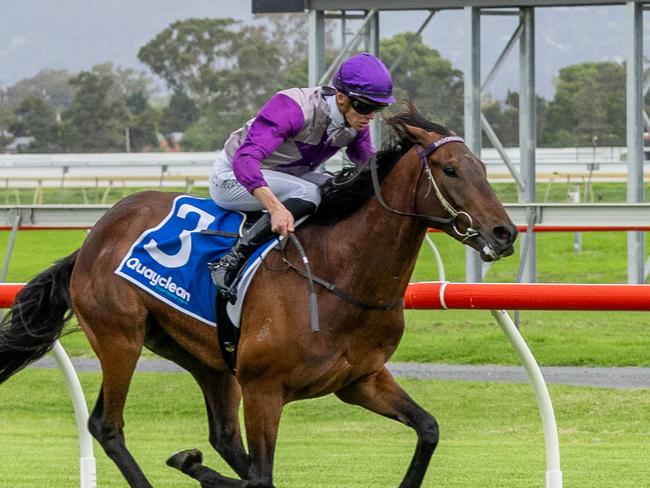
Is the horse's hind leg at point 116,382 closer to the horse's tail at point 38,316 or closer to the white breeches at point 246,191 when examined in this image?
the horse's tail at point 38,316

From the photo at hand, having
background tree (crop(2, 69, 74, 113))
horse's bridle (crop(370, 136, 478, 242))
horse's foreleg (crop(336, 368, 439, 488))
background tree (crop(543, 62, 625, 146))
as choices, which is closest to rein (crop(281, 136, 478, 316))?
horse's bridle (crop(370, 136, 478, 242))

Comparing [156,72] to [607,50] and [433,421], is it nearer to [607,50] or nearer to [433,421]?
[607,50]

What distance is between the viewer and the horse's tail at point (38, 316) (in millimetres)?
6168

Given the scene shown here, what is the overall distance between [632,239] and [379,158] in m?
7.93

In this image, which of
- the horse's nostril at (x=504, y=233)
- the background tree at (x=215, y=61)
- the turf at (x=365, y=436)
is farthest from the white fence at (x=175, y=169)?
the horse's nostril at (x=504, y=233)

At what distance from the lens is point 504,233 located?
4.76 m

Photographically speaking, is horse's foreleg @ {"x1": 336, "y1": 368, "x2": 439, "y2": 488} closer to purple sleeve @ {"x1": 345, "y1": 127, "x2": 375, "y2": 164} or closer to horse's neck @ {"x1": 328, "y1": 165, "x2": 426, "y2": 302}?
horse's neck @ {"x1": 328, "y1": 165, "x2": 426, "y2": 302}

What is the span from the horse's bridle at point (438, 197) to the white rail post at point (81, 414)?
1470mm

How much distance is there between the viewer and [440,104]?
55.0ft

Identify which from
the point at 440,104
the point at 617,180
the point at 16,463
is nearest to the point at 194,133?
the point at 617,180

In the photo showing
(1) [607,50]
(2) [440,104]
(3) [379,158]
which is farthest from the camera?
(1) [607,50]

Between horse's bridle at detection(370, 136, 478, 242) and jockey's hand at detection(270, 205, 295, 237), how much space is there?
322 mm

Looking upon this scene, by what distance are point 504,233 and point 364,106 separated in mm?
862

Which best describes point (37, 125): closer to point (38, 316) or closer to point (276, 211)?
point (38, 316)
